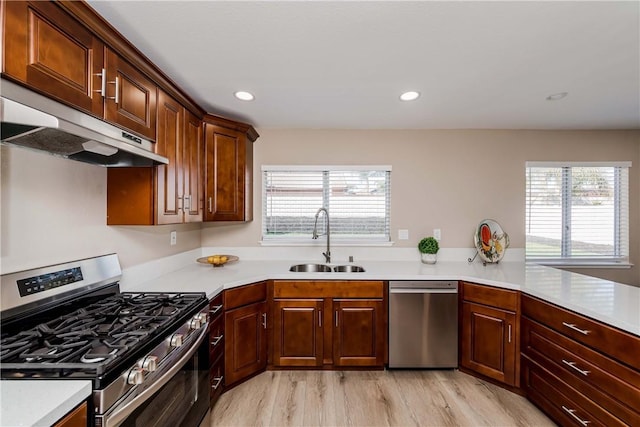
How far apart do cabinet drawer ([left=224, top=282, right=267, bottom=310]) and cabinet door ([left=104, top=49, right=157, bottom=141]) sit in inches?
46.8

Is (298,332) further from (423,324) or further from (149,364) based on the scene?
(149,364)

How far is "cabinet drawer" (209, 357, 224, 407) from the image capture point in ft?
6.25

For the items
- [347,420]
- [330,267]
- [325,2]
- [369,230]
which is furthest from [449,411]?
[325,2]

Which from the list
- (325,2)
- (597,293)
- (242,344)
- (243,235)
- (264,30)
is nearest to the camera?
(325,2)

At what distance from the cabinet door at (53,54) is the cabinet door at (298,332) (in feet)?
6.00

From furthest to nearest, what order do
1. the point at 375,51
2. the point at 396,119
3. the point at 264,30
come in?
the point at 396,119 < the point at 375,51 < the point at 264,30

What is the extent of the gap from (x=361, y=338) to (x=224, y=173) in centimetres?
187

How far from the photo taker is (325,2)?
49.2 inches

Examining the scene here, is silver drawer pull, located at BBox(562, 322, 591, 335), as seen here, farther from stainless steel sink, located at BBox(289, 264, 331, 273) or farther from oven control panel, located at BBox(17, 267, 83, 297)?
oven control panel, located at BBox(17, 267, 83, 297)

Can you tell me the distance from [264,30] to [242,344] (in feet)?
6.94

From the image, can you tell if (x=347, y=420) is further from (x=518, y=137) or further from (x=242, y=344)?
(x=518, y=137)

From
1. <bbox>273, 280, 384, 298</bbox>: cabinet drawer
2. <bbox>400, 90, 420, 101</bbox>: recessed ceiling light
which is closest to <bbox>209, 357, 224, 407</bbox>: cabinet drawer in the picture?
<bbox>273, 280, 384, 298</bbox>: cabinet drawer

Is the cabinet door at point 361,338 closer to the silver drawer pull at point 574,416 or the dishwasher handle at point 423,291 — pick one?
the dishwasher handle at point 423,291

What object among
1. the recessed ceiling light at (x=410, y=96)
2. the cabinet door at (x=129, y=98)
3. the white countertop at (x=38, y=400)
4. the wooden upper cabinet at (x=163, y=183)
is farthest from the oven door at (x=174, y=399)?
the recessed ceiling light at (x=410, y=96)
